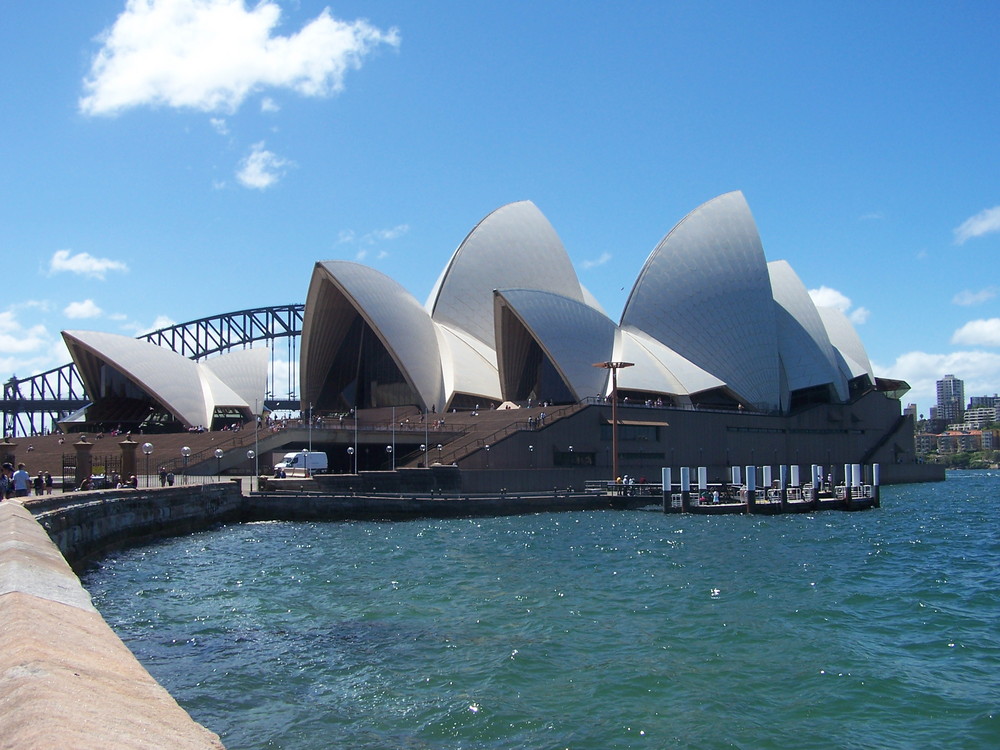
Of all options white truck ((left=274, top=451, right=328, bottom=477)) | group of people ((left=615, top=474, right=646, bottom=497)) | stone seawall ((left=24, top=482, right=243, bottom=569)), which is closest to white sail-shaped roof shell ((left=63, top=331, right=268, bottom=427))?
white truck ((left=274, top=451, right=328, bottom=477))

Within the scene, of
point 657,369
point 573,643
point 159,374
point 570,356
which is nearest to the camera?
point 573,643

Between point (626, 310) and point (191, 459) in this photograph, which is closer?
point (191, 459)

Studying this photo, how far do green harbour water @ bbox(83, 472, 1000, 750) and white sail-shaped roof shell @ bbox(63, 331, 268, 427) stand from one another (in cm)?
3776

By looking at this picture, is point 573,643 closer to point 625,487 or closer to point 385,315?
point 625,487

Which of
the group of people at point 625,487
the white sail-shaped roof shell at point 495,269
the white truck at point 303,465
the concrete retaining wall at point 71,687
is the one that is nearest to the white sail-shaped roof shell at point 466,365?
the white sail-shaped roof shell at point 495,269

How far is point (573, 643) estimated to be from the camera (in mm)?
13156

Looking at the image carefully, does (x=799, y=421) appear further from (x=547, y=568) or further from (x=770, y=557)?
(x=547, y=568)

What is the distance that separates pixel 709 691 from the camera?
10.8 metres

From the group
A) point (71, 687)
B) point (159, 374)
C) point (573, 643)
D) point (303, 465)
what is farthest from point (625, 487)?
point (71, 687)

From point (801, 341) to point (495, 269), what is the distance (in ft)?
75.6

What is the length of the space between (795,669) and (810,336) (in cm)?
5692

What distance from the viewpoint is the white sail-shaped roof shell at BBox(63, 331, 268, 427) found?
60.5 meters

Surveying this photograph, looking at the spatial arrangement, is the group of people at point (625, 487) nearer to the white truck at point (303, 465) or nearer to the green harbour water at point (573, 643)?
the white truck at point (303, 465)

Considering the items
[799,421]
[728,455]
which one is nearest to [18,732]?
[728,455]
